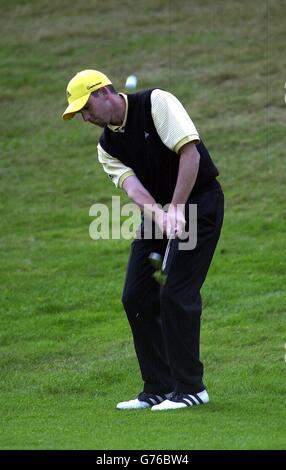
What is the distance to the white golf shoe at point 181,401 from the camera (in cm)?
873

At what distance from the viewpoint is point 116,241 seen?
16188mm

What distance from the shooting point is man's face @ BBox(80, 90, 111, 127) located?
8.60 m

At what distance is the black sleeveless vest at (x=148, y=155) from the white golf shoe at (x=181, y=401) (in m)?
1.43

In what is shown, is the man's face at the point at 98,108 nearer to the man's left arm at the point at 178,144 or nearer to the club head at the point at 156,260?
the man's left arm at the point at 178,144

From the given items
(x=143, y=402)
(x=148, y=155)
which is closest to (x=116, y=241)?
(x=143, y=402)

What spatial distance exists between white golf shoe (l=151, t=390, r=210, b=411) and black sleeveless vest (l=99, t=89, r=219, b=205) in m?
1.43

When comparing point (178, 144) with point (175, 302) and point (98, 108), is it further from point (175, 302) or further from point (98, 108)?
point (175, 302)

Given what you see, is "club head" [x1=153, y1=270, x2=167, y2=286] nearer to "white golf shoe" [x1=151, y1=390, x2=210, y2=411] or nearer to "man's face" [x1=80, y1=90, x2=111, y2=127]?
"white golf shoe" [x1=151, y1=390, x2=210, y2=411]

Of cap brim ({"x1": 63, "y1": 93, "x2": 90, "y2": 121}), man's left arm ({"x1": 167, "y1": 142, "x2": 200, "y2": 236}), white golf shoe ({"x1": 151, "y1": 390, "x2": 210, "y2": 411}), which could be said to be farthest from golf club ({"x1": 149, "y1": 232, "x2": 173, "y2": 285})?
cap brim ({"x1": 63, "y1": 93, "x2": 90, "y2": 121})

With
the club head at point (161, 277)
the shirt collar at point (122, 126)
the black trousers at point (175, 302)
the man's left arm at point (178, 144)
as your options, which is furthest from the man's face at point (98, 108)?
the club head at point (161, 277)

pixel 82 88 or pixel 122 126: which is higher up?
pixel 82 88

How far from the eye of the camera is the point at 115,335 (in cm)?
1224

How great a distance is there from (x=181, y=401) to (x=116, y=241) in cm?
753

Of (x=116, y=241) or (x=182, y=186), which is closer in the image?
(x=182, y=186)
